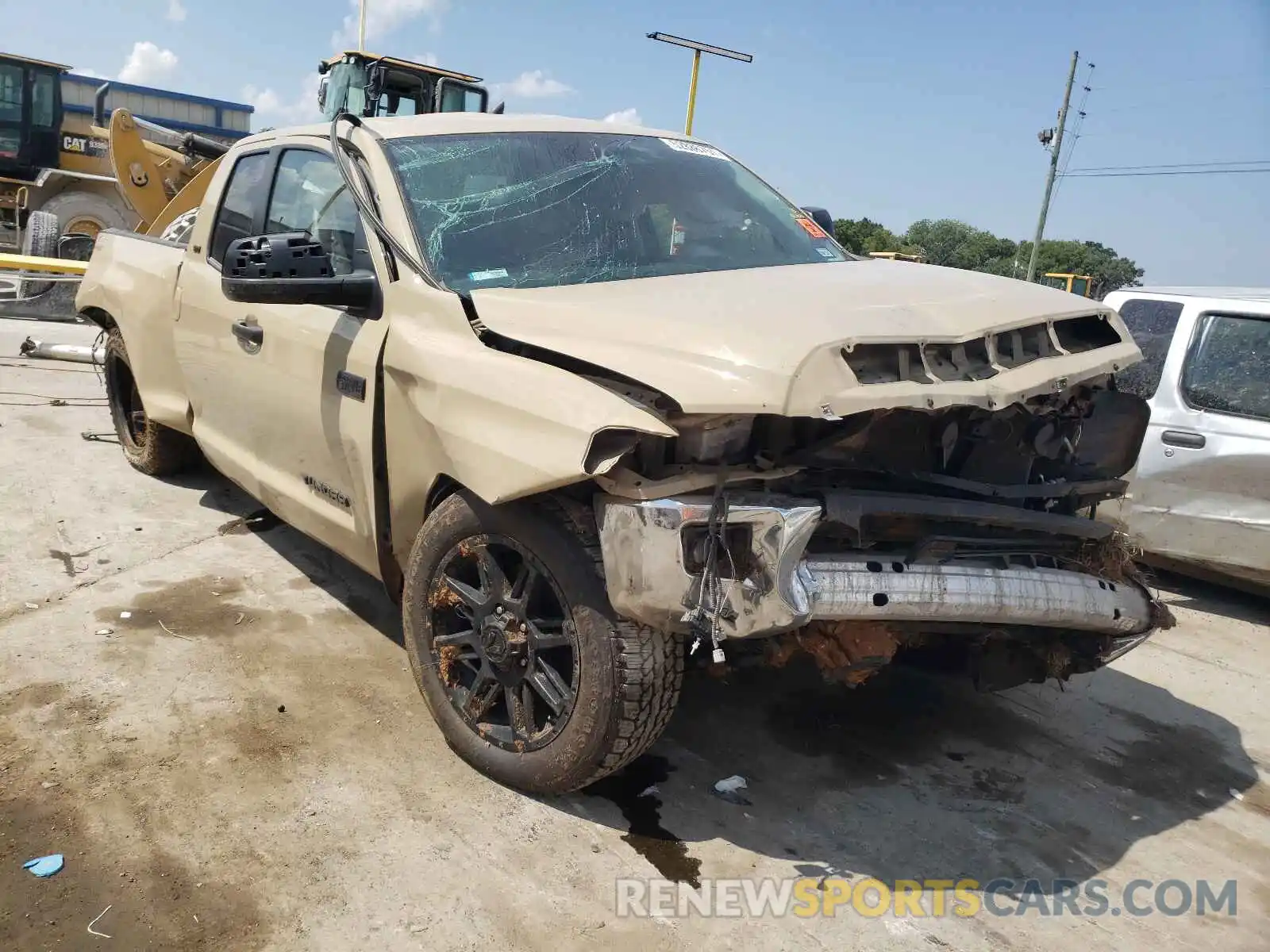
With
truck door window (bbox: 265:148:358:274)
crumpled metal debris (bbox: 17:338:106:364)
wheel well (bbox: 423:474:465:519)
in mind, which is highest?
truck door window (bbox: 265:148:358:274)

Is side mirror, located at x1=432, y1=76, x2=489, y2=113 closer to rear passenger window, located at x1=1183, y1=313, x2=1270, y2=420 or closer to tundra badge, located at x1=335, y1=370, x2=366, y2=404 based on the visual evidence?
rear passenger window, located at x1=1183, y1=313, x2=1270, y2=420

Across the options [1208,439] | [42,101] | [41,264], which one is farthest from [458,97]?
[1208,439]

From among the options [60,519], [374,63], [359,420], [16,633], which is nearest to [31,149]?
[374,63]

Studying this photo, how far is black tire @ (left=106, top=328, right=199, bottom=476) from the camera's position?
219 inches

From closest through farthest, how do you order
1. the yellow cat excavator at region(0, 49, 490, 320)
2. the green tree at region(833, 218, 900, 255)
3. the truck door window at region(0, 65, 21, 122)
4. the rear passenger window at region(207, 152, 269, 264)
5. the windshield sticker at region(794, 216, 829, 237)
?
the windshield sticker at region(794, 216, 829, 237) → the rear passenger window at region(207, 152, 269, 264) → the yellow cat excavator at region(0, 49, 490, 320) → the truck door window at region(0, 65, 21, 122) → the green tree at region(833, 218, 900, 255)

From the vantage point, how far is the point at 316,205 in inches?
148

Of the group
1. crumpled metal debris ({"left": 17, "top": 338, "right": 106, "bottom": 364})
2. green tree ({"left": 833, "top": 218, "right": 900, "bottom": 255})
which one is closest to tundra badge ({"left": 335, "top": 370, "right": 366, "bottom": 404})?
crumpled metal debris ({"left": 17, "top": 338, "right": 106, "bottom": 364})

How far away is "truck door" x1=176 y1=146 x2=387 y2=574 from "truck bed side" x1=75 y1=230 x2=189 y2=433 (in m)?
0.22

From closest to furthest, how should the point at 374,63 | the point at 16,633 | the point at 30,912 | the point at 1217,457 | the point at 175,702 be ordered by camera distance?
the point at 30,912 < the point at 175,702 < the point at 16,633 < the point at 1217,457 < the point at 374,63

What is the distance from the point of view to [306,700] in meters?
3.45

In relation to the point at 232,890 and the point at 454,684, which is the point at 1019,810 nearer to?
the point at 454,684

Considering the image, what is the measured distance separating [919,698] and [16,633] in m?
3.42

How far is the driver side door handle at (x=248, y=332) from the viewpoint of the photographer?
12.6ft

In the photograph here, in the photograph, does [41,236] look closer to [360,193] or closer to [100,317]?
[100,317]
